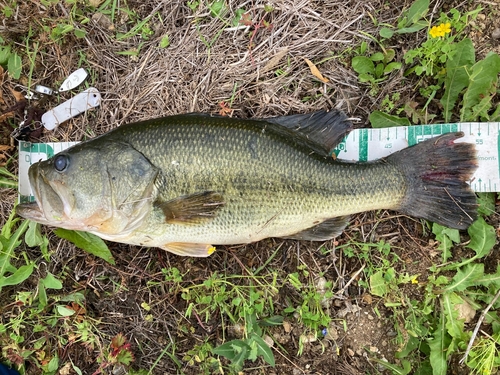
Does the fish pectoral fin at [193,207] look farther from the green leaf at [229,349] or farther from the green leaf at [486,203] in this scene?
the green leaf at [486,203]

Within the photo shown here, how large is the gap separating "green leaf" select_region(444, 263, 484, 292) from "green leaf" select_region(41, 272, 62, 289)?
3.23 meters

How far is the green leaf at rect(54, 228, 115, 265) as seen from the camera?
10.7ft

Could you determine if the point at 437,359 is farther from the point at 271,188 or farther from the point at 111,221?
the point at 111,221

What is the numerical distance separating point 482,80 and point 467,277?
1.60 meters

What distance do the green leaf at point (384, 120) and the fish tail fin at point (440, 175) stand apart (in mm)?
318

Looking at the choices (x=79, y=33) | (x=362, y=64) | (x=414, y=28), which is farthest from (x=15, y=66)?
A: (x=414, y=28)

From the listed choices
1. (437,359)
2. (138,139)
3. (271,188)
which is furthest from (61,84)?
(437,359)

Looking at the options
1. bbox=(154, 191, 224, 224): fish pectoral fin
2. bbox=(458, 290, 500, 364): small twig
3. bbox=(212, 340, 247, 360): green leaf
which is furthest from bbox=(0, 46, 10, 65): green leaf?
bbox=(458, 290, 500, 364): small twig

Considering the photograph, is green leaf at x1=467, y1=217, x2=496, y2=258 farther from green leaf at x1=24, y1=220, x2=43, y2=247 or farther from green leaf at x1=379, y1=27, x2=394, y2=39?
green leaf at x1=24, y1=220, x2=43, y2=247

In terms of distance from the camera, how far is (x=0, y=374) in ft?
10.8

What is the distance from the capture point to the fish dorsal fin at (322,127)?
315cm

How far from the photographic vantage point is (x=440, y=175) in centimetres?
304

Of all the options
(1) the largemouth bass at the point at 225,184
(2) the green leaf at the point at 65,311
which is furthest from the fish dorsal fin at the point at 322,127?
(2) the green leaf at the point at 65,311

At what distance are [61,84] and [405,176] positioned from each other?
3.17 metres
